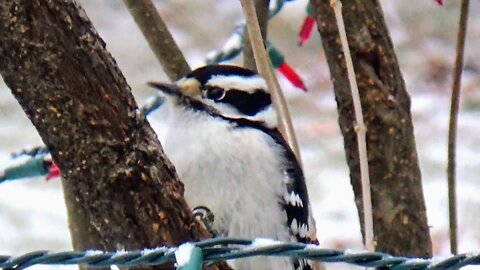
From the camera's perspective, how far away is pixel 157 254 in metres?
1.62

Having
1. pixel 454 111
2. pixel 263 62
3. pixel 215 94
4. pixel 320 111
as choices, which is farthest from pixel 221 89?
pixel 320 111

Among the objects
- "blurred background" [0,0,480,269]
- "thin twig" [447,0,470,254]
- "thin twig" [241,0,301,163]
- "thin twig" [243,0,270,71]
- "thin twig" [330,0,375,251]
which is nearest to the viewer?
"thin twig" [330,0,375,251]

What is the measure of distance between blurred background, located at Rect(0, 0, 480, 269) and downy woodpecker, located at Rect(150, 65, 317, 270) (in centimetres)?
223

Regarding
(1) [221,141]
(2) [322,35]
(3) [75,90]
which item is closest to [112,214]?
(3) [75,90]

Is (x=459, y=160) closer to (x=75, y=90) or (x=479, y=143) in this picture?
(x=479, y=143)

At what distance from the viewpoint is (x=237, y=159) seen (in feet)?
8.58

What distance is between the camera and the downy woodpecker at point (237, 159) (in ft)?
8.45

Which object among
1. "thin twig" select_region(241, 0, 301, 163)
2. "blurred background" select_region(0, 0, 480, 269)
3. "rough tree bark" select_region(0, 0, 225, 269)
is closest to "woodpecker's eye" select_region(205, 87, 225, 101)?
"thin twig" select_region(241, 0, 301, 163)

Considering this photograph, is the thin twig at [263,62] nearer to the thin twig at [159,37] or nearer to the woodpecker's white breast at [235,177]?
the woodpecker's white breast at [235,177]

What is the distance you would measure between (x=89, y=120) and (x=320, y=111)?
5.41m

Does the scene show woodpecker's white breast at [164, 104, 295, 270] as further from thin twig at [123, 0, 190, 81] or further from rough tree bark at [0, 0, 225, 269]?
rough tree bark at [0, 0, 225, 269]

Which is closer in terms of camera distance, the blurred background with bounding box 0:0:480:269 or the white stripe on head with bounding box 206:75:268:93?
the white stripe on head with bounding box 206:75:268:93

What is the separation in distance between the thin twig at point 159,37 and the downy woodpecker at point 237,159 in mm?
211

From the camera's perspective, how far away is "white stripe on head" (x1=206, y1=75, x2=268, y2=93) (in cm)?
274
